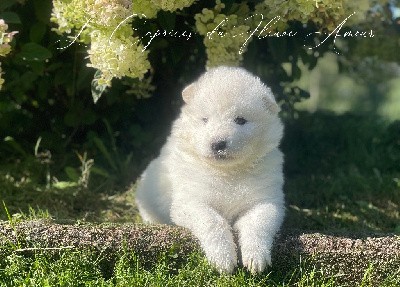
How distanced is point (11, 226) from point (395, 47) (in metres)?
3.20

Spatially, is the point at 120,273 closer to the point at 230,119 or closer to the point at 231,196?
the point at 231,196

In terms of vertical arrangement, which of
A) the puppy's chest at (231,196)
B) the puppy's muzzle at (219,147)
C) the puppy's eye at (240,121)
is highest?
the puppy's eye at (240,121)

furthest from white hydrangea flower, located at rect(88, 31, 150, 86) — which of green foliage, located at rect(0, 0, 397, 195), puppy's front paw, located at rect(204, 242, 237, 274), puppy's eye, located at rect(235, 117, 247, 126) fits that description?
puppy's front paw, located at rect(204, 242, 237, 274)

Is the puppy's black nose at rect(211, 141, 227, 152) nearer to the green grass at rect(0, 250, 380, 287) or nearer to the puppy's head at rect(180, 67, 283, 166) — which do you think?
the puppy's head at rect(180, 67, 283, 166)

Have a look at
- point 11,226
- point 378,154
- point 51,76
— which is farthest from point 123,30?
point 378,154

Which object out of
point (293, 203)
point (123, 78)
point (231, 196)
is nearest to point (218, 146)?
point (231, 196)

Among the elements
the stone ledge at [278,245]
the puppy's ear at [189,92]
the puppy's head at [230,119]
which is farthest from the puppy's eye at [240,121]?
the stone ledge at [278,245]

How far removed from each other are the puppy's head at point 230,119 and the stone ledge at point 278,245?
0.38m

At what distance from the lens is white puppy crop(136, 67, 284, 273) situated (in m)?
2.55

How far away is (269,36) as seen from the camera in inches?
138

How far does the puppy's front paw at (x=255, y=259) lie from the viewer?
2439mm

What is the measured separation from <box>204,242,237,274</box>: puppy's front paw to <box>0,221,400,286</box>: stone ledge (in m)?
0.14

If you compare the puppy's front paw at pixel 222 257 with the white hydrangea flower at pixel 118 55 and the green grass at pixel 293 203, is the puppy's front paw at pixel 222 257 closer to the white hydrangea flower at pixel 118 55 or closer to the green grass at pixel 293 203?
the green grass at pixel 293 203

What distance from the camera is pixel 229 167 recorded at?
278 cm
